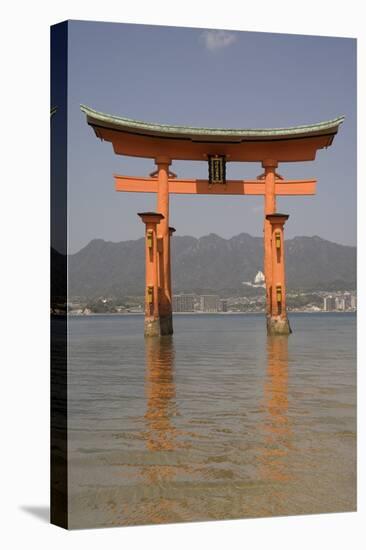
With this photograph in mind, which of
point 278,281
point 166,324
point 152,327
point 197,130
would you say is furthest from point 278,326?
point 197,130

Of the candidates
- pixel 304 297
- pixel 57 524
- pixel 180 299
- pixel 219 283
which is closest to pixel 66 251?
pixel 57 524

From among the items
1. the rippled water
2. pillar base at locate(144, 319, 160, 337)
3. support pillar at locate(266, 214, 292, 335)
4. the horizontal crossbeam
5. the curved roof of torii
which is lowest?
the rippled water

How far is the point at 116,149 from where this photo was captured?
312 inches

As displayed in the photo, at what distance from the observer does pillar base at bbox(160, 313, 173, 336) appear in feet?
26.6

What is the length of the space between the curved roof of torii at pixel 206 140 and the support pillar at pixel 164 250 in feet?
0.74

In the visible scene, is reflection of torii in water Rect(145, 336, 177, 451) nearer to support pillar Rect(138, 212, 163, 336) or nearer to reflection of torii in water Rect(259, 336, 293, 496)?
support pillar Rect(138, 212, 163, 336)

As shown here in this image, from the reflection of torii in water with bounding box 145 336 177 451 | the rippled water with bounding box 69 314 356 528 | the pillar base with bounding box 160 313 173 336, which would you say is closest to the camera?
the rippled water with bounding box 69 314 356 528

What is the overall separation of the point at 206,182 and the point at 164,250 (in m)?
0.98

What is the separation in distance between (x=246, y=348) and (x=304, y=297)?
2504 mm

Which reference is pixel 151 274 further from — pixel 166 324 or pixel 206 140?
pixel 206 140

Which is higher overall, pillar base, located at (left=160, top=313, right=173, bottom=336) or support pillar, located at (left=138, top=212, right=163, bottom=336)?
support pillar, located at (left=138, top=212, right=163, bottom=336)

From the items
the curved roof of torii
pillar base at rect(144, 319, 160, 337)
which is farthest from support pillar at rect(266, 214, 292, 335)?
pillar base at rect(144, 319, 160, 337)

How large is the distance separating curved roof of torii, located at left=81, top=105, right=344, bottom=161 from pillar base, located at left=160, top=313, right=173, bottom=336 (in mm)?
1896

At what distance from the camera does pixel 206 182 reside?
28.4 ft
